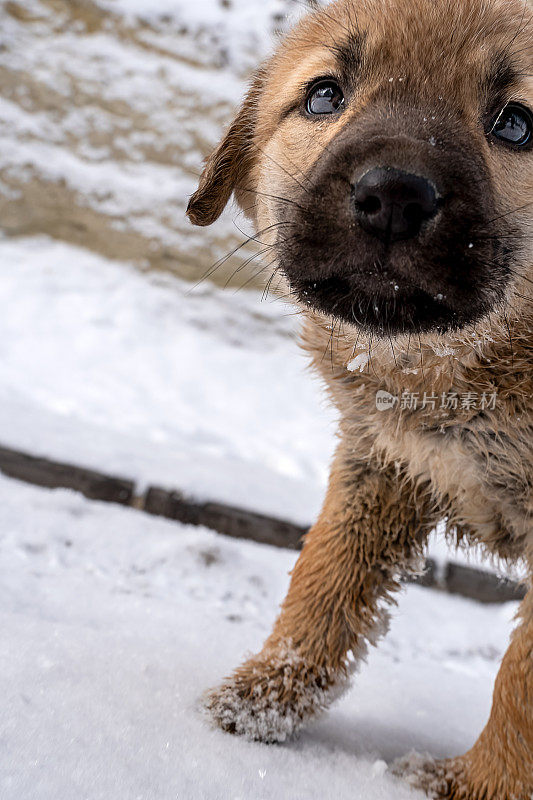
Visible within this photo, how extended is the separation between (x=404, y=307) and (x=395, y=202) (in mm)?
239

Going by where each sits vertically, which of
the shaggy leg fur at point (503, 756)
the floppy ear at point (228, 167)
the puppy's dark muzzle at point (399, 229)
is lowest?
the shaggy leg fur at point (503, 756)

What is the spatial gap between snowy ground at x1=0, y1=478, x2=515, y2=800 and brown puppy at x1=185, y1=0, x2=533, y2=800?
0.19 m

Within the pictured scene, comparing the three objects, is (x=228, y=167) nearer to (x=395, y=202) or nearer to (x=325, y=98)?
(x=325, y=98)

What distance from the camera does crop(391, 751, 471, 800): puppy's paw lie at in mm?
1690

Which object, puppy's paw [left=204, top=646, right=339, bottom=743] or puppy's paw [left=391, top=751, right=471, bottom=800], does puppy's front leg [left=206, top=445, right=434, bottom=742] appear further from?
puppy's paw [left=391, top=751, right=471, bottom=800]

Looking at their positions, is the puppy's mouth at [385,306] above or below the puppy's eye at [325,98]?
below

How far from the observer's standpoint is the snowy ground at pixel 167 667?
1317 mm

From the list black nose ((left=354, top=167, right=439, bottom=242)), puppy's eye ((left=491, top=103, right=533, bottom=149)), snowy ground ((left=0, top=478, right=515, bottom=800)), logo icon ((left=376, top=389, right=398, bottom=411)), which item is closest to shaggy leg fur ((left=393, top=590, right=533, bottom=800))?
snowy ground ((left=0, top=478, right=515, bottom=800))

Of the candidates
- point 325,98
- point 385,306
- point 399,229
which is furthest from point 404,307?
point 325,98

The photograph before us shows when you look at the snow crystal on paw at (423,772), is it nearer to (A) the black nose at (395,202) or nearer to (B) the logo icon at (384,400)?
(B) the logo icon at (384,400)

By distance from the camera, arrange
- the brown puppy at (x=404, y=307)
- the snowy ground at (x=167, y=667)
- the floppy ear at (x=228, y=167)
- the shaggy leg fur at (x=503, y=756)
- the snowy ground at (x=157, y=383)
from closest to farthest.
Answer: the snowy ground at (x=167, y=667) < the brown puppy at (x=404, y=307) < the shaggy leg fur at (x=503, y=756) < the floppy ear at (x=228, y=167) < the snowy ground at (x=157, y=383)

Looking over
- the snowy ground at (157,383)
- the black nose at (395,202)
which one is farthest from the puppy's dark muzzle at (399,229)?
the snowy ground at (157,383)

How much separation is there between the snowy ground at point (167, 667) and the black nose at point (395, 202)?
1.13 meters

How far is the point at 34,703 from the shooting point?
1409 millimetres
